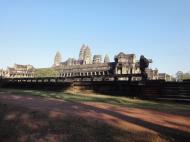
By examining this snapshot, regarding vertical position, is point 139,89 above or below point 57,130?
above

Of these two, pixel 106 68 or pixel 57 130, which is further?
pixel 106 68

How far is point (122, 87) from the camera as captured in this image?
2397 centimetres

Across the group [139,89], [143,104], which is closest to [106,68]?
[139,89]

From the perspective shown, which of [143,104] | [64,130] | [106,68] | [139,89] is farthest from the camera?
[106,68]

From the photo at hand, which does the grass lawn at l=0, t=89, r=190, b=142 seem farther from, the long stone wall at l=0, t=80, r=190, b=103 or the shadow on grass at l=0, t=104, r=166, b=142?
the long stone wall at l=0, t=80, r=190, b=103

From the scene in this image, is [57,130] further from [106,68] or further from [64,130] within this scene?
[106,68]

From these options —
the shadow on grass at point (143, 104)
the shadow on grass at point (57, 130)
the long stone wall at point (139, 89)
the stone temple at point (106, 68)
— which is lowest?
the shadow on grass at point (57, 130)

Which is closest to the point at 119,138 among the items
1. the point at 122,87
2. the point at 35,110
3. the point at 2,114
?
the point at 35,110

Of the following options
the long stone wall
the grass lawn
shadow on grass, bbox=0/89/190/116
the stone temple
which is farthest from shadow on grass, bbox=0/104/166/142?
the stone temple

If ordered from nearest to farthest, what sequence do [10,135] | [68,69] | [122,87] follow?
1. [10,135]
2. [122,87]
3. [68,69]

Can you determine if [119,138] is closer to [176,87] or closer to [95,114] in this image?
[95,114]

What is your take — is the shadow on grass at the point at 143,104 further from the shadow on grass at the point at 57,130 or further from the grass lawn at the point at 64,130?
the shadow on grass at the point at 57,130

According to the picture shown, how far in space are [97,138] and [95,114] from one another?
3.03m

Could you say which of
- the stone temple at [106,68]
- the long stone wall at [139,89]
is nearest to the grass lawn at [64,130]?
the long stone wall at [139,89]
